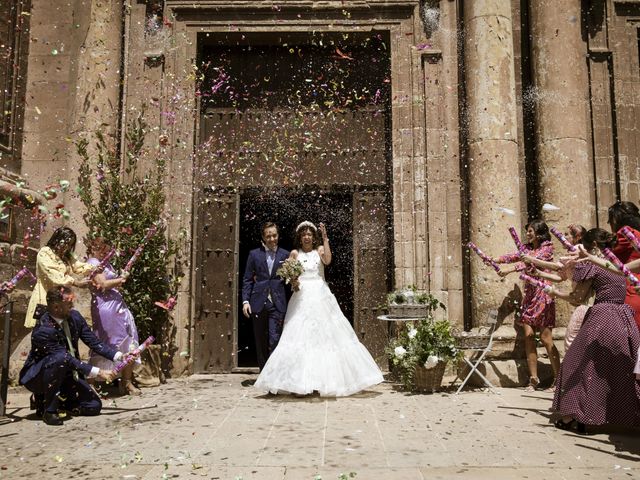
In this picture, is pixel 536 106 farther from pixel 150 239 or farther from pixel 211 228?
pixel 150 239

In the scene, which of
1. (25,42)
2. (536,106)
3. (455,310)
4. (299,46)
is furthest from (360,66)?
(25,42)

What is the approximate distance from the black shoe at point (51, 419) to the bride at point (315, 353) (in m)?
2.00

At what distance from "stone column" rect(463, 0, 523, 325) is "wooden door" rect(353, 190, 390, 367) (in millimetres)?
1239

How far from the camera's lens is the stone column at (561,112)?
24.7ft

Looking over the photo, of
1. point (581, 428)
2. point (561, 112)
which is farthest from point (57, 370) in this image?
point (561, 112)

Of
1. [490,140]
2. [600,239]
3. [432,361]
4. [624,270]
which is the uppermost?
[490,140]

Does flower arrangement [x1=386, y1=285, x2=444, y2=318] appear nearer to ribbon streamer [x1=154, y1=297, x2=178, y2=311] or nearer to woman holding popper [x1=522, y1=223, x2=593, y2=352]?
woman holding popper [x1=522, y1=223, x2=593, y2=352]

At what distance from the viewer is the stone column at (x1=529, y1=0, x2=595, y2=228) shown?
754 cm

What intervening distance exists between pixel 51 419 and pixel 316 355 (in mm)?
2598

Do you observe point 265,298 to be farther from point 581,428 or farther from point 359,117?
point 581,428

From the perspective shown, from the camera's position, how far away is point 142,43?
811 centimetres

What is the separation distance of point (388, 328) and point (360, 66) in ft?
12.4

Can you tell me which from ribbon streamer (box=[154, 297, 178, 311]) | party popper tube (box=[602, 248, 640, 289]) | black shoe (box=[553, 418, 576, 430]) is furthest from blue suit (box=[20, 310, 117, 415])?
party popper tube (box=[602, 248, 640, 289])

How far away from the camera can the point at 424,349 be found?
648cm
